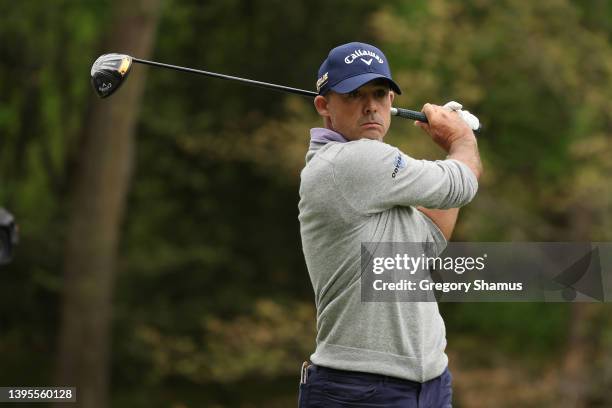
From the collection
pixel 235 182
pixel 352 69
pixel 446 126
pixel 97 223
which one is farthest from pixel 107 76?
Answer: pixel 235 182

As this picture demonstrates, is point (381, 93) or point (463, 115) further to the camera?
point (463, 115)

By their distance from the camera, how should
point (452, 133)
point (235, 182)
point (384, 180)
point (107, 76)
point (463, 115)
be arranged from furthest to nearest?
1. point (235, 182)
2. point (107, 76)
3. point (463, 115)
4. point (452, 133)
5. point (384, 180)

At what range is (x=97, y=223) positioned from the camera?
11.9 m

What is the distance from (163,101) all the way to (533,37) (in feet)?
18.9

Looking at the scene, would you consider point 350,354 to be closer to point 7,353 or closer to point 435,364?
point 435,364

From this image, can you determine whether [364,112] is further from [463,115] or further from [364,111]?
[463,115]

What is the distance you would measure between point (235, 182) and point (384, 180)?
45.2 feet

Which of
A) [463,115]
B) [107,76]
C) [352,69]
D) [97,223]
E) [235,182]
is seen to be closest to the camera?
[352,69]

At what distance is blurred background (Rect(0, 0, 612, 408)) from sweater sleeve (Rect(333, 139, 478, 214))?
8622mm

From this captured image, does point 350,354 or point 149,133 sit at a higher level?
point 149,133

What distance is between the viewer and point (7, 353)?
52.3 feet

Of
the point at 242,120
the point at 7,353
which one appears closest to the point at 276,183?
the point at 242,120

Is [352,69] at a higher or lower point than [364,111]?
higher

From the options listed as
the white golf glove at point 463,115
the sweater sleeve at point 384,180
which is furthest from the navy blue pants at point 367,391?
the white golf glove at point 463,115
